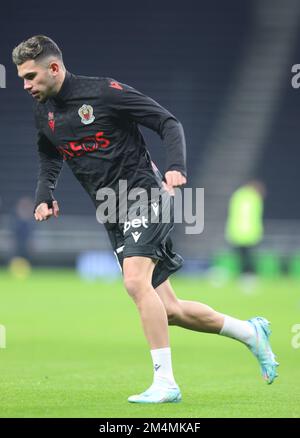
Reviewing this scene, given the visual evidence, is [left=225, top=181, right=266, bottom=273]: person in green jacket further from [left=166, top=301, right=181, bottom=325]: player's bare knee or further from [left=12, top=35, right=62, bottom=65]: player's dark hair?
[left=12, top=35, right=62, bottom=65]: player's dark hair

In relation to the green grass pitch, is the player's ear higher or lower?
higher

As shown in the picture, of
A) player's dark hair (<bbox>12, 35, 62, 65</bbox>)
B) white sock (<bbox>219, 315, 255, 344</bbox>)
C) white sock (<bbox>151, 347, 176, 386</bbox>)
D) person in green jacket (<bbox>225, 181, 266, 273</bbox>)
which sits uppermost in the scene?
person in green jacket (<bbox>225, 181, 266, 273</bbox>)

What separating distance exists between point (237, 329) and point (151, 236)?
0.94 meters

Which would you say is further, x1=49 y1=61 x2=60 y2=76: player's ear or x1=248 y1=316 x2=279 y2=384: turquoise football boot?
x1=248 y1=316 x2=279 y2=384: turquoise football boot

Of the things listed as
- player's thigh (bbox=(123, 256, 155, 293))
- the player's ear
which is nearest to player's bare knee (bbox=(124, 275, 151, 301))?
player's thigh (bbox=(123, 256, 155, 293))

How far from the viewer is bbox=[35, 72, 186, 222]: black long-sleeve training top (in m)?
6.22

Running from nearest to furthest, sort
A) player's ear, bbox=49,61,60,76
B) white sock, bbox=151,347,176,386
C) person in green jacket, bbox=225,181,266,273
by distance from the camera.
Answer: white sock, bbox=151,347,176,386 → player's ear, bbox=49,61,60,76 → person in green jacket, bbox=225,181,266,273

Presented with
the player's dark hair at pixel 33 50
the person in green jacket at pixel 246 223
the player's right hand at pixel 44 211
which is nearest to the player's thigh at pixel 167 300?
the player's right hand at pixel 44 211

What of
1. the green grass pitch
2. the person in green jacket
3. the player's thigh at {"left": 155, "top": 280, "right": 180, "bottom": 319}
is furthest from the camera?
the person in green jacket

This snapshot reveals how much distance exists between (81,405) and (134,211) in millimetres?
1199

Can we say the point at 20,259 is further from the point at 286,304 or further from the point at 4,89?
the point at 286,304

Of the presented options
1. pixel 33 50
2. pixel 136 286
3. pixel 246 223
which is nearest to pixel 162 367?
pixel 136 286

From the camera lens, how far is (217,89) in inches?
1090
